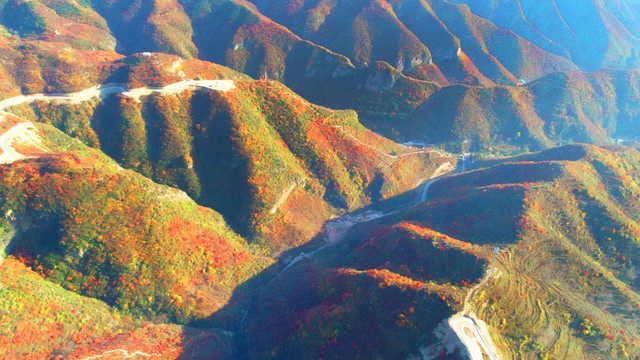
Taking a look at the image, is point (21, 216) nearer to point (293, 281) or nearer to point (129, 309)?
point (129, 309)

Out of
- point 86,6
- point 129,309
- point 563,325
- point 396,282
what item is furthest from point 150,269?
point 86,6

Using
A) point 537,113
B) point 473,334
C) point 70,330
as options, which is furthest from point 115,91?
point 537,113

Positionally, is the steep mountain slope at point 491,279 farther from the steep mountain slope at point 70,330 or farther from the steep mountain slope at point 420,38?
the steep mountain slope at point 420,38

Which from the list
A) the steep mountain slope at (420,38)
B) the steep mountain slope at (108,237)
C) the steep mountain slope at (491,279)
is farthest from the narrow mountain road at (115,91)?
the steep mountain slope at (420,38)

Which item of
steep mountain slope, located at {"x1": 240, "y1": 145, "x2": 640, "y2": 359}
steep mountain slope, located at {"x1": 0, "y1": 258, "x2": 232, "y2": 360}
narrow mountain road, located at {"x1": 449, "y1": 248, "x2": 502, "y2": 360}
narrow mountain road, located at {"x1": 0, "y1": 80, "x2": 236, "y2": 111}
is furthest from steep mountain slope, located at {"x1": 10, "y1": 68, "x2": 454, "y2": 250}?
narrow mountain road, located at {"x1": 449, "y1": 248, "x2": 502, "y2": 360}

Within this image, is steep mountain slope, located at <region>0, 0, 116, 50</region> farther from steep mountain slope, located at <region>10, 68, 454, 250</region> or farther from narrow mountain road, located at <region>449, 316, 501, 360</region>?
narrow mountain road, located at <region>449, 316, 501, 360</region>

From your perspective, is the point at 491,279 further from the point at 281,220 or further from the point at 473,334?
the point at 281,220
